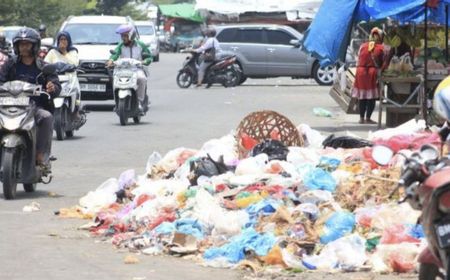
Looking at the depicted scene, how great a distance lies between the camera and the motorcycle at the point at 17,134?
12289 mm

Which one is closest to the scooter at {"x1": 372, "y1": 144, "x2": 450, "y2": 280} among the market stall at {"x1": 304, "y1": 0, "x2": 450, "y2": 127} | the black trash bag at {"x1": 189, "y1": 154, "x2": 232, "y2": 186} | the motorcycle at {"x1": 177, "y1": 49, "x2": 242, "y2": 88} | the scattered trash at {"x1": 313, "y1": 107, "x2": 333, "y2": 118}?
the black trash bag at {"x1": 189, "y1": 154, "x2": 232, "y2": 186}

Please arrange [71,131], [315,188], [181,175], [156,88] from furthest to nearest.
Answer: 1. [156,88]
2. [71,131]
3. [181,175]
4. [315,188]

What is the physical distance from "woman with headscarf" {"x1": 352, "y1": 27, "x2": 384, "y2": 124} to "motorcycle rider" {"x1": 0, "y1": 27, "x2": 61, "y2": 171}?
9.99 metres

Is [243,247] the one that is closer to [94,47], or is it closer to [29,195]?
[29,195]

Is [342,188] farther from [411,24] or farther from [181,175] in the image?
[411,24]

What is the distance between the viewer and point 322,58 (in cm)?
2045

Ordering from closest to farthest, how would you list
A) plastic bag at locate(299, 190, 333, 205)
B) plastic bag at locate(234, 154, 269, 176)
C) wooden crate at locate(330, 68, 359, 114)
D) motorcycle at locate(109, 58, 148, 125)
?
plastic bag at locate(299, 190, 333, 205)
plastic bag at locate(234, 154, 269, 176)
motorcycle at locate(109, 58, 148, 125)
wooden crate at locate(330, 68, 359, 114)

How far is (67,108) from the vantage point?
19.6 metres

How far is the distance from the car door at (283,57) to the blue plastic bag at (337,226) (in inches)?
1078

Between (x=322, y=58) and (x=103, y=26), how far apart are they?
27.0ft

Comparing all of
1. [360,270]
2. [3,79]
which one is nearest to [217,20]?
[3,79]

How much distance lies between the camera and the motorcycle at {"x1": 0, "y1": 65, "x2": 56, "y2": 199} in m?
12.3

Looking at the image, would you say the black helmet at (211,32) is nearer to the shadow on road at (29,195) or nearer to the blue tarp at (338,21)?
the blue tarp at (338,21)

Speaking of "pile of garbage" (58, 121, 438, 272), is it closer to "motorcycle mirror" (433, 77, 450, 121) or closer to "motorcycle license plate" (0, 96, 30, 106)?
"motorcycle license plate" (0, 96, 30, 106)
